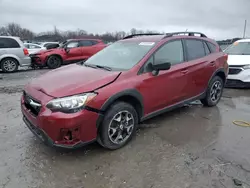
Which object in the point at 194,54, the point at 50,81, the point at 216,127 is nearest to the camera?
the point at 50,81

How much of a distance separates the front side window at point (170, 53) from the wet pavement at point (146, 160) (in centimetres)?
120

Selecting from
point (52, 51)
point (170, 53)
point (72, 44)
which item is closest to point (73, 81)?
point (170, 53)

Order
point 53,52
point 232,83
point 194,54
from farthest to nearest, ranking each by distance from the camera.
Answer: point 53,52
point 232,83
point 194,54

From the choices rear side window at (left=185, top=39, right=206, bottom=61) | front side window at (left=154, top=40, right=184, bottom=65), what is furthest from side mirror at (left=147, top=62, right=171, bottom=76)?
rear side window at (left=185, top=39, right=206, bottom=61)

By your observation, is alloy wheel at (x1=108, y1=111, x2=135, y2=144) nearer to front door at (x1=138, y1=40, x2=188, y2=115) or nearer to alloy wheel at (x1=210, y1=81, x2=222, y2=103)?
front door at (x1=138, y1=40, x2=188, y2=115)

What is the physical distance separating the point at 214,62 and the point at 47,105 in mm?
3700

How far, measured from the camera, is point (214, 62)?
4816 millimetres

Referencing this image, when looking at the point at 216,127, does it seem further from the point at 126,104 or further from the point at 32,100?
the point at 32,100

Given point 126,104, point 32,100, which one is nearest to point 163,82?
point 126,104

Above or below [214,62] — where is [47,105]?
below

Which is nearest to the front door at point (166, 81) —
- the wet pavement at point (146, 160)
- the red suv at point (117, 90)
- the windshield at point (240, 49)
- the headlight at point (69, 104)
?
the red suv at point (117, 90)

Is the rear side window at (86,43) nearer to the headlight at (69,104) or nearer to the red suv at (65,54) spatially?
the red suv at (65,54)

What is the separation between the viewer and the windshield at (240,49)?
24.6 ft

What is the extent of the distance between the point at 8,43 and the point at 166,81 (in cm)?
913
